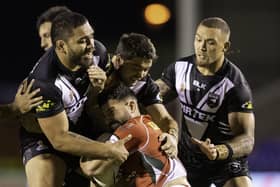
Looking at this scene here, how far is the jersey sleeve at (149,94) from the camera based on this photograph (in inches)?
269

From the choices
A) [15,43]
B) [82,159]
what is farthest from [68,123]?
[15,43]

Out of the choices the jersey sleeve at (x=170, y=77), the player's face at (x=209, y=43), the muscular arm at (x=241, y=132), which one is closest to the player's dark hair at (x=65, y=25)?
the player's face at (x=209, y=43)

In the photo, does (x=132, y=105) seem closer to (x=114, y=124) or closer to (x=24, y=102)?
(x=114, y=124)

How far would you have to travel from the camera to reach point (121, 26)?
16594mm

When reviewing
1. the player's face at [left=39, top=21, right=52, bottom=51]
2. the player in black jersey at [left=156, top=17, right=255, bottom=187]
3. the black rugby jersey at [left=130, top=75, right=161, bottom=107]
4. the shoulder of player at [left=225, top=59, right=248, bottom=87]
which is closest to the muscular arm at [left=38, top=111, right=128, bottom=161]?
the black rugby jersey at [left=130, top=75, right=161, bottom=107]

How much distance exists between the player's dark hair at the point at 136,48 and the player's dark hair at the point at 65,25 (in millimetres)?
306

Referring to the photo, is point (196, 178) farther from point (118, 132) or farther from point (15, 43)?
point (15, 43)

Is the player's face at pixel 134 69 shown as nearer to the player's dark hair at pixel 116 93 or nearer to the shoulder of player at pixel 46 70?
the player's dark hair at pixel 116 93

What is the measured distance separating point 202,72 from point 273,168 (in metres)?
3.90

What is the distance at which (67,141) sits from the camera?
20.6ft

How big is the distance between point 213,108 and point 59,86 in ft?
3.56

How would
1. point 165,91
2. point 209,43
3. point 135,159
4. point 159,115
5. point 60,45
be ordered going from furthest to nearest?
point 165,91 → point 159,115 → point 209,43 → point 60,45 → point 135,159

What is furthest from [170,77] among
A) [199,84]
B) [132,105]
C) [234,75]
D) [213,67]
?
[132,105]

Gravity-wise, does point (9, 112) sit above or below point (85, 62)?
below
